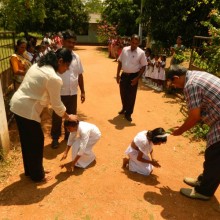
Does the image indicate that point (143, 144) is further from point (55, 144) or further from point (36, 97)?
point (55, 144)

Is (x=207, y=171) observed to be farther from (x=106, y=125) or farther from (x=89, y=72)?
(x=89, y=72)

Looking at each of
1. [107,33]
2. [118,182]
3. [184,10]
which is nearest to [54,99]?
[118,182]

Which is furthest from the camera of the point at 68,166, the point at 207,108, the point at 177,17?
the point at 177,17

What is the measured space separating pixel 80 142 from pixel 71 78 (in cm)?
121

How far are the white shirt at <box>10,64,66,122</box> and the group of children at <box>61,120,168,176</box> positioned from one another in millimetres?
583

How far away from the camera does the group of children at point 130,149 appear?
155 inches

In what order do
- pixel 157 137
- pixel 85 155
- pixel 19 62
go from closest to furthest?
pixel 157 137 < pixel 85 155 < pixel 19 62

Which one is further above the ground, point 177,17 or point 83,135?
point 177,17

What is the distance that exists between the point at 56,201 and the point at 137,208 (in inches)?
41.8

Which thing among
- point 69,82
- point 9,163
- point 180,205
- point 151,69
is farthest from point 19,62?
point 151,69

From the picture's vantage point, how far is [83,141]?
4.12 meters

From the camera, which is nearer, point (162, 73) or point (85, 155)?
point (85, 155)

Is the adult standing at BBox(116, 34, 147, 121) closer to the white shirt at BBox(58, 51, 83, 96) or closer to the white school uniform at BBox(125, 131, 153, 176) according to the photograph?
the white shirt at BBox(58, 51, 83, 96)

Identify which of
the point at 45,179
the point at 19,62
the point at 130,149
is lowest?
the point at 45,179
